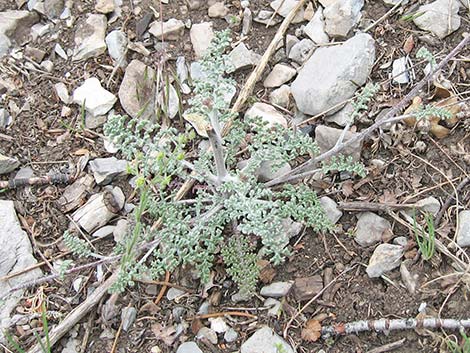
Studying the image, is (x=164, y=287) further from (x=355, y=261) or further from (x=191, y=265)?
(x=355, y=261)

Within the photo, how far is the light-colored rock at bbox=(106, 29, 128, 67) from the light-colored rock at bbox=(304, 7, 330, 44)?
2.98 feet

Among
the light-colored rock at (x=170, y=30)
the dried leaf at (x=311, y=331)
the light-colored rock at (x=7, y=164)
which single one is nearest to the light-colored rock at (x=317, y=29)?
the light-colored rock at (x=170, y=30)

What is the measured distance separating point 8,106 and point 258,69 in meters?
1.25

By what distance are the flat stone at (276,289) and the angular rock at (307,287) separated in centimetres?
3

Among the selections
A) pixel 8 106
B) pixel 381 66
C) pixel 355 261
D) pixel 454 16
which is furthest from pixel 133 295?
pixel 454 16

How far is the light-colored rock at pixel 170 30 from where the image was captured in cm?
333

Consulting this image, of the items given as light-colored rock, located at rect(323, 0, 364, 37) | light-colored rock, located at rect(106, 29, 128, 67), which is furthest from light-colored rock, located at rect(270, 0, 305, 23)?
light-colored rock, located at rect(106, 29, 128, 67)

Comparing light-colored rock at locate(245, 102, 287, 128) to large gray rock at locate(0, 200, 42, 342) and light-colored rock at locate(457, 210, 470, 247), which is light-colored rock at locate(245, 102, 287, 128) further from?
large gray rock at locate(0, 200, 42, 342)

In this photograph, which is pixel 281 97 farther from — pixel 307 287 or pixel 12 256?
pixel 12 256

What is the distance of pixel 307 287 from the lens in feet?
8.89

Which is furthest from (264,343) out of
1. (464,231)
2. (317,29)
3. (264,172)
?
(317,29)

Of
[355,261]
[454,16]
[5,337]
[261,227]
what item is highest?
[454,16]

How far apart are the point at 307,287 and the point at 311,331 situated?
0.18m

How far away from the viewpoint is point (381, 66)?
3.10m
